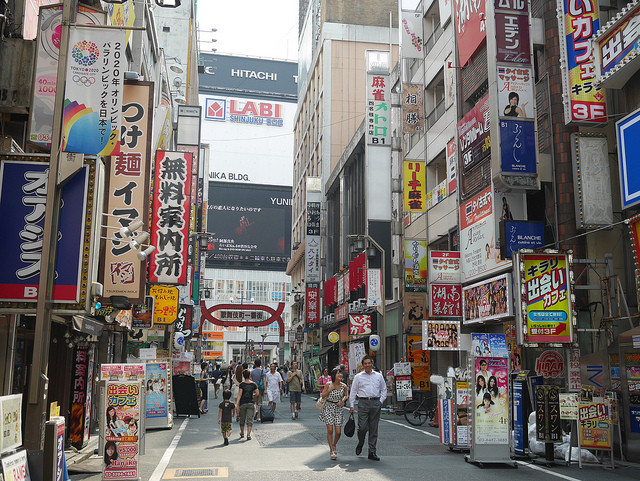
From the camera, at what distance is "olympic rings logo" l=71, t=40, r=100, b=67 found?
8.70 m

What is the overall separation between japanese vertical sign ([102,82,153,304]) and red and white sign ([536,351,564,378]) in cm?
984

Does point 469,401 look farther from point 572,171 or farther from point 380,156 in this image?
point 380,156

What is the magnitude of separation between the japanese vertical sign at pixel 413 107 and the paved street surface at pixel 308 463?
16.6 meters

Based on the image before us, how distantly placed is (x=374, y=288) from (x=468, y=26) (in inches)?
479

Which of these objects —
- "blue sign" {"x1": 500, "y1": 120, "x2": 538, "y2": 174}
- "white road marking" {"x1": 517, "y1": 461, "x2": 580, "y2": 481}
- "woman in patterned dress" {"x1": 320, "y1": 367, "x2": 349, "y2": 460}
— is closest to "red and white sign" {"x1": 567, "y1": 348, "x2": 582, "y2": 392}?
"white road marking" {"x1": 517, "y1": 461, "x2": 580, "y2": 481}

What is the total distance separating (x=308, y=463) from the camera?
11703 mm

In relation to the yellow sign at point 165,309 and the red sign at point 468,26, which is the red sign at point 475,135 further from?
the yellow sign at point 165,309

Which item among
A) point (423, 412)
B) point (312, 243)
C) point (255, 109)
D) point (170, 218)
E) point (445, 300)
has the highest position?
point (255, 109)

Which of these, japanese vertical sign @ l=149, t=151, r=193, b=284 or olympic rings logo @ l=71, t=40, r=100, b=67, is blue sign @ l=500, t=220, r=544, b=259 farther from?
olympic rings logo @ l=71, t=40, r=100, b=67

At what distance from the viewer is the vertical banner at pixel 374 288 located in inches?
1151

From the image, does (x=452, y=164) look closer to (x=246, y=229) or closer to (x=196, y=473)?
(x=196, y=473)

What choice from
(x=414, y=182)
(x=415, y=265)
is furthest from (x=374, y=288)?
(x=414, y=182)

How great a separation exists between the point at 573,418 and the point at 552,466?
37.2 inches

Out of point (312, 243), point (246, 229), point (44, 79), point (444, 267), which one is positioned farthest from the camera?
point (246, 229)
